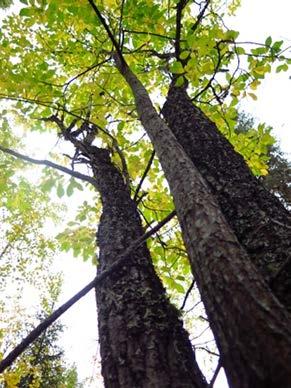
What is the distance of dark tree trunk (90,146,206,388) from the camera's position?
127 centimetres

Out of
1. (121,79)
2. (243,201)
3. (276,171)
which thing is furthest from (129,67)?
(276,171)

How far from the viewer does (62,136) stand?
3.29 m

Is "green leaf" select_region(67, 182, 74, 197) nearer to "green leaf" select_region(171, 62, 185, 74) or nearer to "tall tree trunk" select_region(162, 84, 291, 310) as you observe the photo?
"tall tree trunk" select_region(162, 84, 291, 310)

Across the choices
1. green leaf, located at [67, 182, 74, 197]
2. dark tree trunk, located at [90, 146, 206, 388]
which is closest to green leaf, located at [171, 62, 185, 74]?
dark tree trunk, located at [90, 146, 206, 388]

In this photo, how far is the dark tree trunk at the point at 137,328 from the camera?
1272 millimetres

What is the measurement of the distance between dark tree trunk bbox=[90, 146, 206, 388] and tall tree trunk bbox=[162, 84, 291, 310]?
45cm

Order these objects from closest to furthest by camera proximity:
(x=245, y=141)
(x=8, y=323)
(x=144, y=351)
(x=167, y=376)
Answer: (x=167, y=376) < (x=144, y=351) < (x=245, y=141) < (x=8, y=323)

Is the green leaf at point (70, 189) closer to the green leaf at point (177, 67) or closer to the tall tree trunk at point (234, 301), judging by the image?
the green leaf at point (177, 67)

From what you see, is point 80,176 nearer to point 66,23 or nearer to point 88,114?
point 88,114

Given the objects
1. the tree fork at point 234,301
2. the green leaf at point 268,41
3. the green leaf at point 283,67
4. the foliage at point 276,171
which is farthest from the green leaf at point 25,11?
the foliage at point 276,171

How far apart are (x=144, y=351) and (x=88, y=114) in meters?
2.45

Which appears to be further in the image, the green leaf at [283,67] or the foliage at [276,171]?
the foliage at [276,171]

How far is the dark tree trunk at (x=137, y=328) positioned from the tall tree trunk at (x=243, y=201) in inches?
17.7

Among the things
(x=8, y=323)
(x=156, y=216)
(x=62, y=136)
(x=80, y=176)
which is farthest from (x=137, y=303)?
(x=8, y=323)
